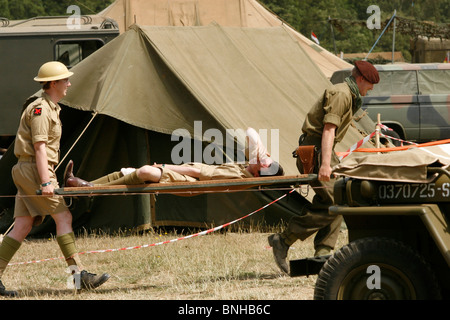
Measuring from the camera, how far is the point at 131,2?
43.7ft

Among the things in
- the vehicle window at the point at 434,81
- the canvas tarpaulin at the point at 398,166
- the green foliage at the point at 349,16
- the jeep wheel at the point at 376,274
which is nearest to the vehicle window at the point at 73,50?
the vehicle window at the point at 434,81

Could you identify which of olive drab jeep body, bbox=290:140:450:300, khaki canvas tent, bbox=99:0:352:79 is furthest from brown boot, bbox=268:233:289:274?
khaki canvas tent, bbox=99:0:352:79

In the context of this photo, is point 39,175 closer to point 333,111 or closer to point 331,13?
point 333,111

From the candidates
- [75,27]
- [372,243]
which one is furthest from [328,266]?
[75,27]

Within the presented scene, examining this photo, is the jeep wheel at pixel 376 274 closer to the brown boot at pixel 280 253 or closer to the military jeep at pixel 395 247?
the military jeep at pixel 395 247

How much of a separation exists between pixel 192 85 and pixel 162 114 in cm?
46

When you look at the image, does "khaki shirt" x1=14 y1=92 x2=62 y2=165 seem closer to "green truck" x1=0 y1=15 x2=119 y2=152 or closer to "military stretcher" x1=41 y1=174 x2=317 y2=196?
"military stretcher" x1=41 y1=174 x2=317 y2=196

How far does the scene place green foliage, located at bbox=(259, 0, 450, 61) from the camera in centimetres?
4034

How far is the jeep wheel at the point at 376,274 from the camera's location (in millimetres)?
4047

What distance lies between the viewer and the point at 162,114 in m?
8.12

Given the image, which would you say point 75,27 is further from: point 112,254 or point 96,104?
point 112,254

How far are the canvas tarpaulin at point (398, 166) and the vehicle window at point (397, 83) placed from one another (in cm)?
923

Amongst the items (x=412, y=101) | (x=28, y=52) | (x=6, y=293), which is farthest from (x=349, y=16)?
(x=6, y=293)

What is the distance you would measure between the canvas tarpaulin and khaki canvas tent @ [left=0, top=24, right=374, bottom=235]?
11.9 feet
